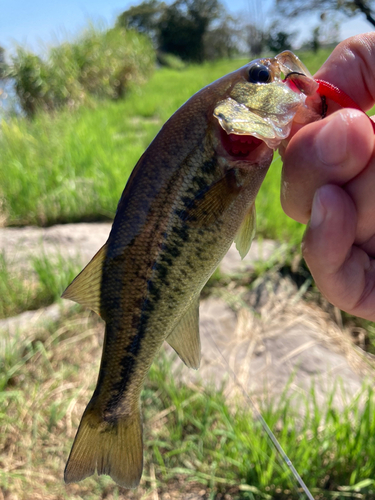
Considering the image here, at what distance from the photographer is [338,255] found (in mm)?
1194

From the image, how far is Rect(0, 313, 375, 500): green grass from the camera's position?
1.83 metres

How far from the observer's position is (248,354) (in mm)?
2770

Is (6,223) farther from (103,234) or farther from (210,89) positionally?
(210,89)

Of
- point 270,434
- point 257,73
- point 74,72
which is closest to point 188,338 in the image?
point 270,434

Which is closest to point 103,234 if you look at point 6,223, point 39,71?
point 6,223

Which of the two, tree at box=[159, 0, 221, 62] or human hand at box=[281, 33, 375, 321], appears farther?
tree at box=[159, 0, 221, 62]

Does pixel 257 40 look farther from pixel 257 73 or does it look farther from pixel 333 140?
pixel 333 140

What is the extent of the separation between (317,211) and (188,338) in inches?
25.0

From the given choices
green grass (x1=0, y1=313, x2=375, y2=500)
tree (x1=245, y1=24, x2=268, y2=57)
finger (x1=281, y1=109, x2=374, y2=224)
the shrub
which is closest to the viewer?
finger (x1=281, y1=109, x2=374, y2=224)

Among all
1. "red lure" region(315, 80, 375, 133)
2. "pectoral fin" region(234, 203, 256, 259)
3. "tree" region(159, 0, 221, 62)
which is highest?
"red lure" region(315, 80, 375, 133)

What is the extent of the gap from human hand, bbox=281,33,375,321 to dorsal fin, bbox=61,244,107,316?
2.27ft

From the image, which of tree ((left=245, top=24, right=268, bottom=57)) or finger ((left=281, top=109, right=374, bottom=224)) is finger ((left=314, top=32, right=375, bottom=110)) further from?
tree ((left=245, top=24, right=268, bottom=57))

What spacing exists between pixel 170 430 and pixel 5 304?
1.72m

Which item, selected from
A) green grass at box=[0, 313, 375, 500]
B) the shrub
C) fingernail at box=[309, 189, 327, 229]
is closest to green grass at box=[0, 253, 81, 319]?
green grass at box=[0, 313, 375, 500]
